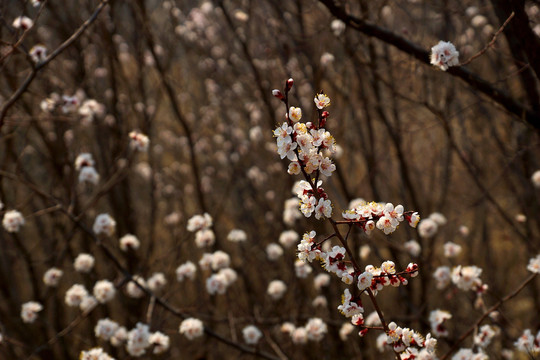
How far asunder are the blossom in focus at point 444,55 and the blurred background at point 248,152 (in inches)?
59.4

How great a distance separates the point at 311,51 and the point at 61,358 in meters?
4.64

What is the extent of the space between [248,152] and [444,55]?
4.97 meters

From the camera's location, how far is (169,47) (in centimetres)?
682

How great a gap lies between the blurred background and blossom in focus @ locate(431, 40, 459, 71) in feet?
4.95

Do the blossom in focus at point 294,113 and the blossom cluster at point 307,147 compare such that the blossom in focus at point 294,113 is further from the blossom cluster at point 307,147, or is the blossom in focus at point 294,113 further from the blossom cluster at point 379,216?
the blossom cluster at point 379,216

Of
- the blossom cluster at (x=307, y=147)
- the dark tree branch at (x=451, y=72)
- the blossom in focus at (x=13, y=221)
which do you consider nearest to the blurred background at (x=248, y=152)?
the blossom in focus at (x=13, y=221)

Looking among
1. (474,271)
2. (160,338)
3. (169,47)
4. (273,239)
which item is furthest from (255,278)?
(474,271)

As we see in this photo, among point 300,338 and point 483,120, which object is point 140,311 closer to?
point 300,338

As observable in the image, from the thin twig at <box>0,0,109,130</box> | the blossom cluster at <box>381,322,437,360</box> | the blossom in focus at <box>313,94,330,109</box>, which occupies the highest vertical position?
the thin twig at <box>0,0,109,130</box>

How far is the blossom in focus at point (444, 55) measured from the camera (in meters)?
2.76

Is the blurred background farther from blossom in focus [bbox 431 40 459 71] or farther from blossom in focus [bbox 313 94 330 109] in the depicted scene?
blossom in focus [bbox 313 94 330 109]

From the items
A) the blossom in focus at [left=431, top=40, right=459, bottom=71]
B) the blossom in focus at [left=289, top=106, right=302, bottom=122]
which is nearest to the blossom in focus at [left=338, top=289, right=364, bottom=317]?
the blossom in focus at [left=289, top=106, right=302, bottom=122]

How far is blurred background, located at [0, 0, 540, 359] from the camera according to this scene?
515 cm

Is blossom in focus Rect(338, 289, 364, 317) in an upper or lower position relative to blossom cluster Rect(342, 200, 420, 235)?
lower
